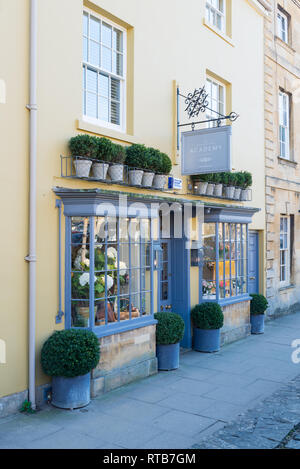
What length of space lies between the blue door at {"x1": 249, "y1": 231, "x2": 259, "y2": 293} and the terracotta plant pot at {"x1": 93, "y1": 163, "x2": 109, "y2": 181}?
6.63m

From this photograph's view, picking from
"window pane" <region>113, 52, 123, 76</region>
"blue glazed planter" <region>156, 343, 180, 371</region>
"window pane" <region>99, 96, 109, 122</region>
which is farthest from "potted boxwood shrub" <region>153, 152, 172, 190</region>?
"blue glazed planter" <region>156, 343, 180, 371</region>

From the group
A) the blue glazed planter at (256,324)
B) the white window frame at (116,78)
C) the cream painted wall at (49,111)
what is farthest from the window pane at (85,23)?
the blue glazed planter at (256,324)

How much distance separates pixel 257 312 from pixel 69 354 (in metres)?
6.57

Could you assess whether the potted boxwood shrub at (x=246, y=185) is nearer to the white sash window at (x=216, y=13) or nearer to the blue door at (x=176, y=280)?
the blue door at (x=176, y=280)

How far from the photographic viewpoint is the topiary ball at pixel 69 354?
235 inches

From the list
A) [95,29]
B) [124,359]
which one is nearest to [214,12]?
[95,29]

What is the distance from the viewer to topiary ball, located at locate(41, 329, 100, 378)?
596 centimetres

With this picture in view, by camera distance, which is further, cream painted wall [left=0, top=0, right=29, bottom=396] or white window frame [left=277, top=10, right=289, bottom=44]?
white window frame [left=277, top=10, right=289, bottom=44]

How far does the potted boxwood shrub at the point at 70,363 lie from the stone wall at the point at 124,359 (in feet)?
1.49

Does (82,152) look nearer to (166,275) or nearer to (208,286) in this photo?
(166,275)

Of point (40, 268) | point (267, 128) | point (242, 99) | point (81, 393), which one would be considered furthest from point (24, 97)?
point (267, 128)

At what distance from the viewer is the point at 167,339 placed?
7.89 metres

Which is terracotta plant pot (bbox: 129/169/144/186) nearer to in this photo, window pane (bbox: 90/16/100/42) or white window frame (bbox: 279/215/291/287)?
window pane (bbox: 90/16/100/42)
